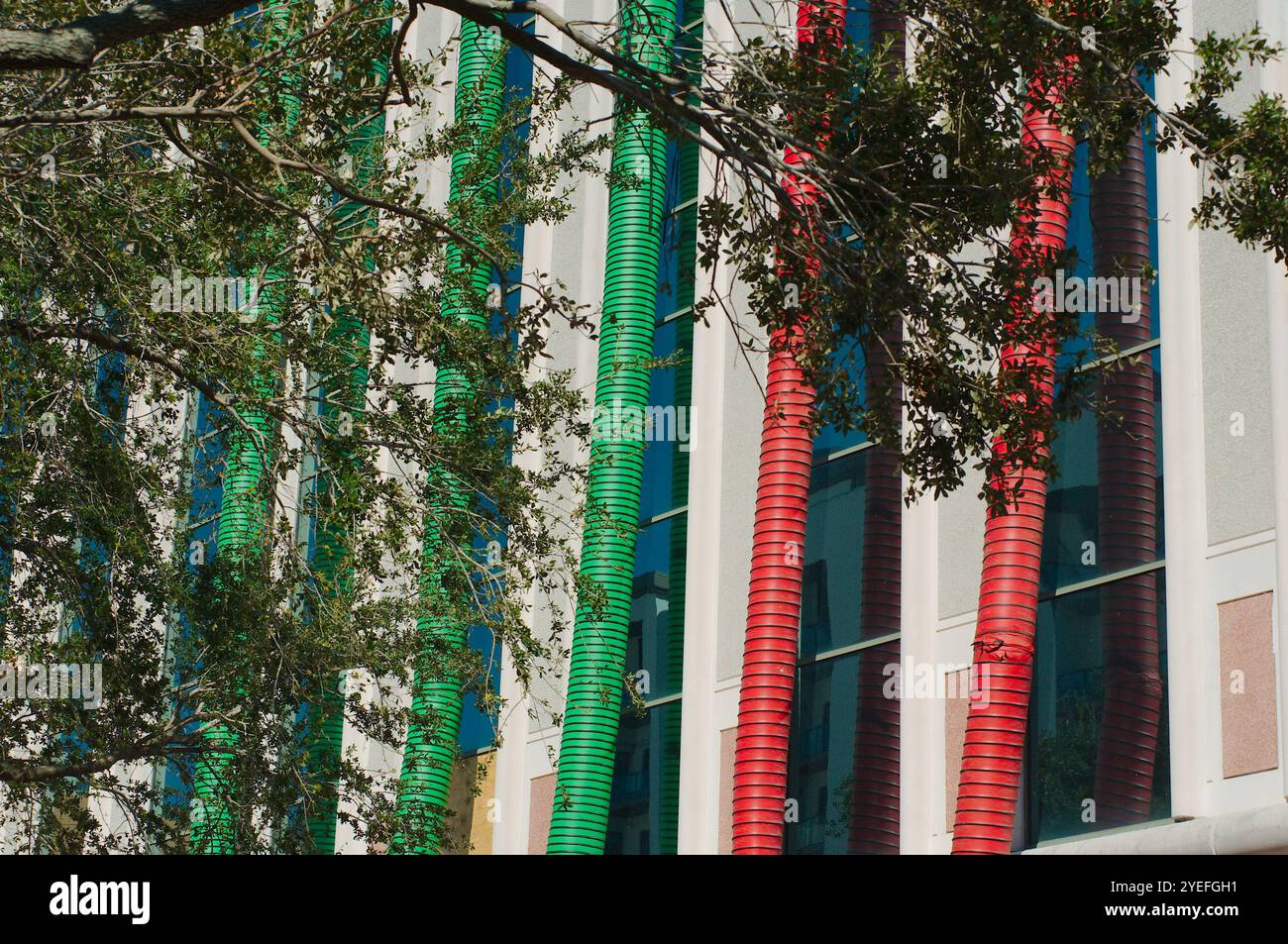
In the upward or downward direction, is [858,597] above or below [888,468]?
below

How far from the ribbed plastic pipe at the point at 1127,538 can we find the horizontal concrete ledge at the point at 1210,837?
0.56 meters

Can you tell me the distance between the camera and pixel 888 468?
20516 mm

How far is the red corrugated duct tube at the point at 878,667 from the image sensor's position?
64.0ft

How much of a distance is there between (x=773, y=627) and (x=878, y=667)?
1538mm

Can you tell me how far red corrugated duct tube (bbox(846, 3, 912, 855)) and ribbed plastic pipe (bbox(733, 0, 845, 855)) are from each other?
2.91 ft

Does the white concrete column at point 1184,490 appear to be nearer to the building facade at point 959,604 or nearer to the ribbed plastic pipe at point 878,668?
the building facade at point 959,604

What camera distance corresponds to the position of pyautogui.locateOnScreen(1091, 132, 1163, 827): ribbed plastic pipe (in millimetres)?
16953

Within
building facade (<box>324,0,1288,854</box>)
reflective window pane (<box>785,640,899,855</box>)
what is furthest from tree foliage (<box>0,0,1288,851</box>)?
reflective window pane (<box>785,640,899,855</box>)

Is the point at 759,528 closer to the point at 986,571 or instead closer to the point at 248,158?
the point at 986,571

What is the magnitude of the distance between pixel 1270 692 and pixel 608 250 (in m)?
11.3

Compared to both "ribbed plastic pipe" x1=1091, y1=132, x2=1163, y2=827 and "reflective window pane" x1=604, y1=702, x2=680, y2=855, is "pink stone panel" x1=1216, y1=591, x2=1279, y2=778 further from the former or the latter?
"reflective window pane" x1=604, y1=702, x2=680, y2=855

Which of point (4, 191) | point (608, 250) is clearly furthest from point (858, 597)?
point (4, 191)

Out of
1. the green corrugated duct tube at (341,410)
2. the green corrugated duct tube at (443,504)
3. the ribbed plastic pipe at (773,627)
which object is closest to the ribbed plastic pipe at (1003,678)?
the ribbed plastic pipe at (773,627)

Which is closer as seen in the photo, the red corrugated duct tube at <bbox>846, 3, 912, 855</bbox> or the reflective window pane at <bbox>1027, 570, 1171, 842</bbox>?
the reflective window pane at <bbox>1027, 570, 1171, 842</bbox>
